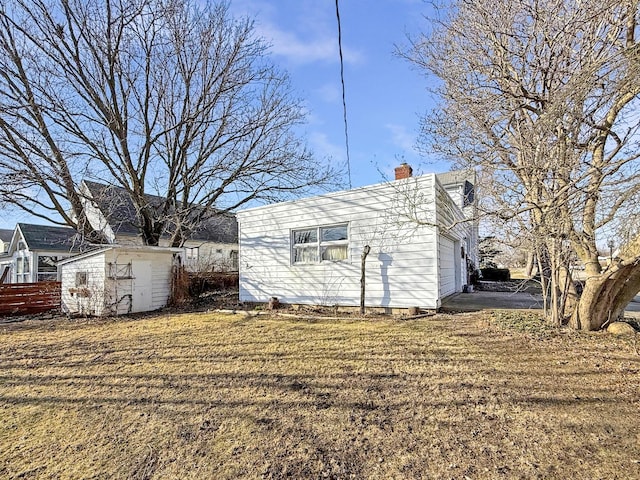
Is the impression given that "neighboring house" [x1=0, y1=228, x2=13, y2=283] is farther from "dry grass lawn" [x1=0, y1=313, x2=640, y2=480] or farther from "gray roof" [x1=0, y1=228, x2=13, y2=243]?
"dry grass lawn" [x1=0, y1=313, x2=640, y2=480]

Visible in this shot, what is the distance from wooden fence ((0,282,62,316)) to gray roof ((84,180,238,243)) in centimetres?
278

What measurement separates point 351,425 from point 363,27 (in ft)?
24.8

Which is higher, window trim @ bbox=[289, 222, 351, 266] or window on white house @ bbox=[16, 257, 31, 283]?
window trim @ bbox=[289, 222, 351, 266]

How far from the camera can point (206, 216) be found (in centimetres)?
1353

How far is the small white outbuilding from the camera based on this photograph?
9.31 meters

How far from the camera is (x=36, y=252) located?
16.9m

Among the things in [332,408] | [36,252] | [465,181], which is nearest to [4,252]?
[36,252]

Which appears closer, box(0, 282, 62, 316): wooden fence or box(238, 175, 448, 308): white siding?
box(238, 175, 448, 308): white siding

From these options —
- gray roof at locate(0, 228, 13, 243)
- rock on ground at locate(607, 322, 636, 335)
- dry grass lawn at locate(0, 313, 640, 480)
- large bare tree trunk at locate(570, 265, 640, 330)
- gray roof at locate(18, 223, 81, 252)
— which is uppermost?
gray roof at locate(0, 228, 13, 243)

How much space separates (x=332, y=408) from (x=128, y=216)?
14204 millimetres

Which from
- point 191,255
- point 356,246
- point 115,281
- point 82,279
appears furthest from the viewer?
point 191,255

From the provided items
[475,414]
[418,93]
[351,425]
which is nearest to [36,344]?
[351,425]

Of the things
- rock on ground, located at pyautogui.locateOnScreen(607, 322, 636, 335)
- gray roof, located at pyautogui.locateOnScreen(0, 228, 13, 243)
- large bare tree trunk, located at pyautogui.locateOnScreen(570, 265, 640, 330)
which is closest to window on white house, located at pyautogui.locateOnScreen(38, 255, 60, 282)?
gray roof, located at pyautogui.locateOnScreen(0, 228, 13, 243)

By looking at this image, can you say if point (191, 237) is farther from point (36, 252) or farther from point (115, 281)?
point (115, 281)
